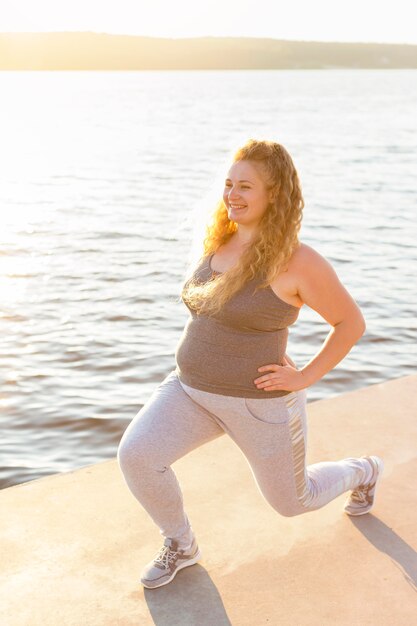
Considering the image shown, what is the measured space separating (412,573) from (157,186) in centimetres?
2018

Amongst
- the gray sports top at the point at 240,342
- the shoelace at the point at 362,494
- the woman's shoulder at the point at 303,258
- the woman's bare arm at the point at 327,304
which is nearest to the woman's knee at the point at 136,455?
the gray sports top at the point at 240,342

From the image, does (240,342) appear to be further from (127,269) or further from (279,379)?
(127,269)

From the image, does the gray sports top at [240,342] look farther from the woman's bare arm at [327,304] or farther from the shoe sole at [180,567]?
the shoe sole at [180,567]

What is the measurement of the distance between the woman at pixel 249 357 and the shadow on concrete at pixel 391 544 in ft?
1.55

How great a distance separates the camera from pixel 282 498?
385cm

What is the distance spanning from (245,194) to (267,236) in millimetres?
187

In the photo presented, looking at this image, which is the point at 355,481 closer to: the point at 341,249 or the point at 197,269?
the point at 197,269

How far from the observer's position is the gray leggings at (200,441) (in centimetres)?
373

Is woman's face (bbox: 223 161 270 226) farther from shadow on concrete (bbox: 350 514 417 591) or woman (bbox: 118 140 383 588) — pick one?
shadow on concrete (bbox: 350 514 417 591)

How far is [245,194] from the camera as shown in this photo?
12.3 ft

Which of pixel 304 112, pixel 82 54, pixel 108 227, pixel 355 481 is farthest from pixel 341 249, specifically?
pixel 82 54

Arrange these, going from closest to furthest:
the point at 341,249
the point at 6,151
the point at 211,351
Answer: the point at 211,351 → the point at 341,249 → the point at 6,151

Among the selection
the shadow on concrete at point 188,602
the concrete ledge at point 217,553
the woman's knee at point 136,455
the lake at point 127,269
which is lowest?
the lake at point 127,269

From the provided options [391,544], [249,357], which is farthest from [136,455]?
[391,544]
